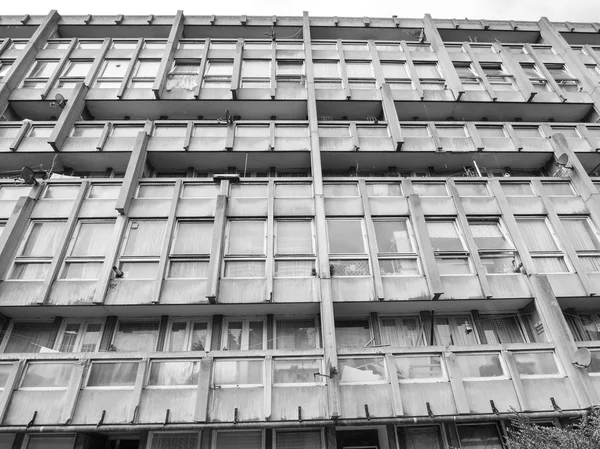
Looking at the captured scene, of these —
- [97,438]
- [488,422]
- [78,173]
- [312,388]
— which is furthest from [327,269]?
[78,173]

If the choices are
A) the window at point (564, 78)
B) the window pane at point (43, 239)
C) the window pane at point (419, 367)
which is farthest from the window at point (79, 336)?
the window at point (564, 78)

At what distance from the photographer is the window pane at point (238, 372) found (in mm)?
10992

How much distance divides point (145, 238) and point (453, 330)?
11468 millimetres

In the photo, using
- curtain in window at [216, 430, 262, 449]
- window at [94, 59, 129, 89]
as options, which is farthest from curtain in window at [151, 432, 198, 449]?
window at [94, 59, 129, 89]

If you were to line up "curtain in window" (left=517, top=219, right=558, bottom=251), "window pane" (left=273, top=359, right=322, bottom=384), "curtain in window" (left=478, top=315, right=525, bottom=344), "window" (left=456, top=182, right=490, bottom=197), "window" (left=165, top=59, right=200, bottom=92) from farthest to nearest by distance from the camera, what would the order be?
"window" (left=165, top=59, right=200, bottom=92) < "window" (left=456, top=182, right=490, bottom=197) < "curtain in window" (left=517, top=219, right=558, bottom=251) < "curtain in window" (left=478, top=315, right=525, bottom=344) < "window pane" (left=273, top=359, right=322, bottom=384)

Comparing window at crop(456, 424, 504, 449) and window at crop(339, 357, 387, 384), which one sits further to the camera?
window at crop(456, 424, 504, 449)

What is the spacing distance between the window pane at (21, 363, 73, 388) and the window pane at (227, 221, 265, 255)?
5.94 metres

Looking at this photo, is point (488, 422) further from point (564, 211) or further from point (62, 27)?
point (62, 27)

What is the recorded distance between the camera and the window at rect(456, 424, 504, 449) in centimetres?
1149

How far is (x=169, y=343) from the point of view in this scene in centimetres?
1270

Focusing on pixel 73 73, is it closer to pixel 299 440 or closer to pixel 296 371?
pixel 296 371

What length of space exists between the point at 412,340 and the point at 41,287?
1248 centimetres

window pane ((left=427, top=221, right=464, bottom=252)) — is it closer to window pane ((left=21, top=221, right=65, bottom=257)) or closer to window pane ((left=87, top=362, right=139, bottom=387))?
window pane ((left=87, top=362, right=139, bottom=387))

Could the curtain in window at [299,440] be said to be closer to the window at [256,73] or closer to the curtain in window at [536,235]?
the curtain in window at [536,235]
